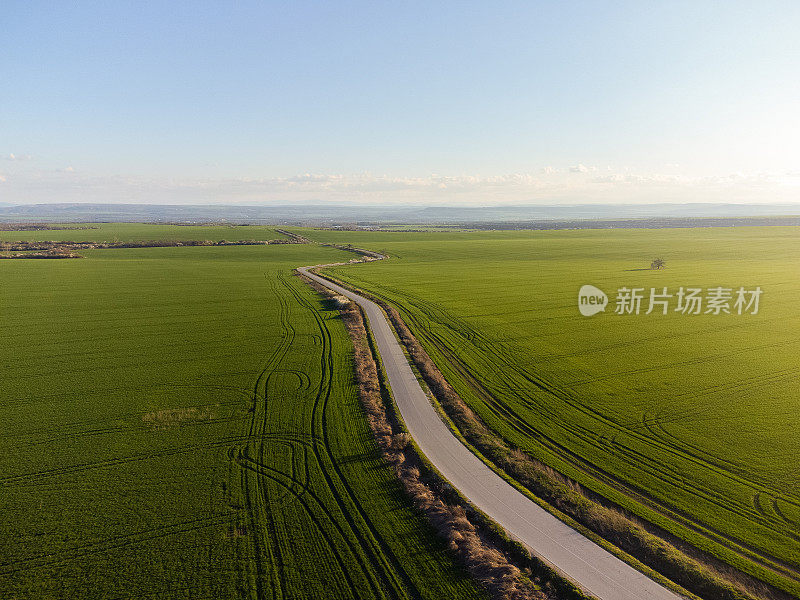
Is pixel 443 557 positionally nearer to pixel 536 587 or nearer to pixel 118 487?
pixel 536 587

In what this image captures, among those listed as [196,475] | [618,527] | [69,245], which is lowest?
[618,527]

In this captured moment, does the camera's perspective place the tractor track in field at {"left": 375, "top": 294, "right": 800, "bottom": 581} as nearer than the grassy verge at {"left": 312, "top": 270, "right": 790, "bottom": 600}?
No

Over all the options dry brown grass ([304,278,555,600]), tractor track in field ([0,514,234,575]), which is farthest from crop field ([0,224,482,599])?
dry brown grass ([304,278,555,600])

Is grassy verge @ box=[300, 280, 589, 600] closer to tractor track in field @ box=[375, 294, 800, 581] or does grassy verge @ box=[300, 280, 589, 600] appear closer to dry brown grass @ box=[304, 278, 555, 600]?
dry brown grass @ box=[304, 278, 555, 600]
